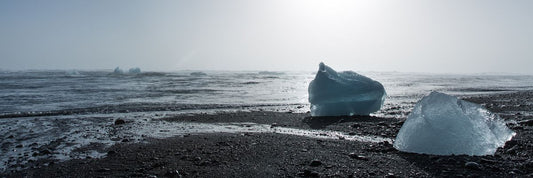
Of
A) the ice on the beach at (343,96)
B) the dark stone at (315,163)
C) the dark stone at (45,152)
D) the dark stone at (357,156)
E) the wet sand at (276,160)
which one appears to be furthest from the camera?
the ice on the beach at (343,96)

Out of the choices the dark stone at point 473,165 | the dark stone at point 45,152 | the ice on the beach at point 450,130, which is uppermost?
the ice on the beach at point 450,130

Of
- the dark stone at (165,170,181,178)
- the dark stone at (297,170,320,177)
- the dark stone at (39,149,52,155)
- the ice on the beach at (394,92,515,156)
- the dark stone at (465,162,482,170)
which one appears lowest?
the dark stone at (39,149,52,155)

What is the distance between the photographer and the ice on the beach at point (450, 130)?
A: 4645mm

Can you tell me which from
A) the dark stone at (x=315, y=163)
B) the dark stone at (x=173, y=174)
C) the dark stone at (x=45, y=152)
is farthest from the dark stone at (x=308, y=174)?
the dark stone at (x=45, y=152)

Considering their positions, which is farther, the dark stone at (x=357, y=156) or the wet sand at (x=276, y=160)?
the dark stone at (x=357, y=156)

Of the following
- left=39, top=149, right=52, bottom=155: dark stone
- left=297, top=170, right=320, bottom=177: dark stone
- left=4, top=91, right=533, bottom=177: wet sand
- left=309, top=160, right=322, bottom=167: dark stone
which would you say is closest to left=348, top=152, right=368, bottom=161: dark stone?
left=4, top=91, right=533, bottom=177: wet sand

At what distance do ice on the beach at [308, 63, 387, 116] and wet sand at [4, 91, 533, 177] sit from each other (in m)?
2.74

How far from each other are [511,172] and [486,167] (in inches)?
9.2

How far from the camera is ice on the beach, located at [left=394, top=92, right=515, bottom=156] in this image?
464cm

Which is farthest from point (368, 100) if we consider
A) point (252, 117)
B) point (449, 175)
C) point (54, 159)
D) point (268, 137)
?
point (54, 159)

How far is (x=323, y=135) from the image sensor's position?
636 centimetres

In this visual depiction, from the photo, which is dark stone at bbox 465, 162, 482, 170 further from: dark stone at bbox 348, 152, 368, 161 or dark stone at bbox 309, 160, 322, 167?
dark stone at bbox 309, 160, 322, 167

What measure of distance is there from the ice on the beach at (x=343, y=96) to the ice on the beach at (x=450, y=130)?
11.7 ft

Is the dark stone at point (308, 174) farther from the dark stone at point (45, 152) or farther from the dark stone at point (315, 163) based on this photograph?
the dark stone at point (45, 152)
